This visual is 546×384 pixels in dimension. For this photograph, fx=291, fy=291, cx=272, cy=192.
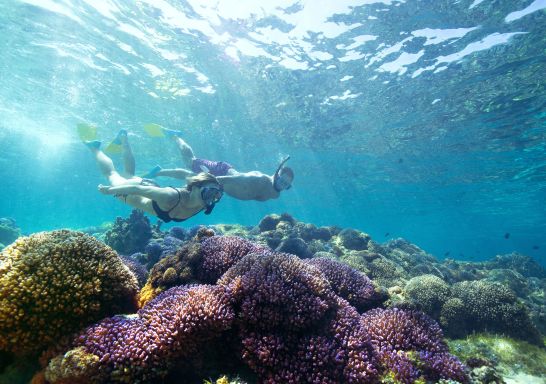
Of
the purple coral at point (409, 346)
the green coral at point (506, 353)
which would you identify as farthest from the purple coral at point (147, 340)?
the green coral at point (506, 353)

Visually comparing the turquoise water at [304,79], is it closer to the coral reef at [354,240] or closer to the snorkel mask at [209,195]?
the coral reef at [354,240]

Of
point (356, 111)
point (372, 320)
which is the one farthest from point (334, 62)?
point (372, 320)

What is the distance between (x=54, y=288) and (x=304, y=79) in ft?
60.6

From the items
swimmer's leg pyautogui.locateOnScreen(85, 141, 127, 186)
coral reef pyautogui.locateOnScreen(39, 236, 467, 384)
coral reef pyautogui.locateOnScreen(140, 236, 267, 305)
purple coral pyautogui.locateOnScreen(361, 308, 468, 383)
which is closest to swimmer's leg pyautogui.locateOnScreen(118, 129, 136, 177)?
swimmer's leg pyautogui.locateOnScreen(85, 141, 127, 186)

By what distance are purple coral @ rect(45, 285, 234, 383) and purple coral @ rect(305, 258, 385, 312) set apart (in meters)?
2.64

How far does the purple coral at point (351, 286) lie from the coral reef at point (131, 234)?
9.86m

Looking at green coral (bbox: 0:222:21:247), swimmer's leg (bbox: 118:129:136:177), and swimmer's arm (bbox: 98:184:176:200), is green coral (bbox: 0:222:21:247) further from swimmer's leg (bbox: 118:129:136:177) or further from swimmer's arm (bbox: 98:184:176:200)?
swimmer's arm (bbox: 98:184:176:200)

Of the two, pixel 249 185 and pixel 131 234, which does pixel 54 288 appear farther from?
pixel 131 234

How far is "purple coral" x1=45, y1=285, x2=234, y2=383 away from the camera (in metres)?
3.22

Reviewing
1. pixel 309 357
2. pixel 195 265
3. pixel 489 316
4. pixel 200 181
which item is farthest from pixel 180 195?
pixel 489 316

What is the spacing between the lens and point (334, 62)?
17375 mm

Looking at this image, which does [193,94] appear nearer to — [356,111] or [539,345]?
[356,111]

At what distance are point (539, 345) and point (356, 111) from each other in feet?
60.5

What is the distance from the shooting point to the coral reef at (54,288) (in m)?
3.56
